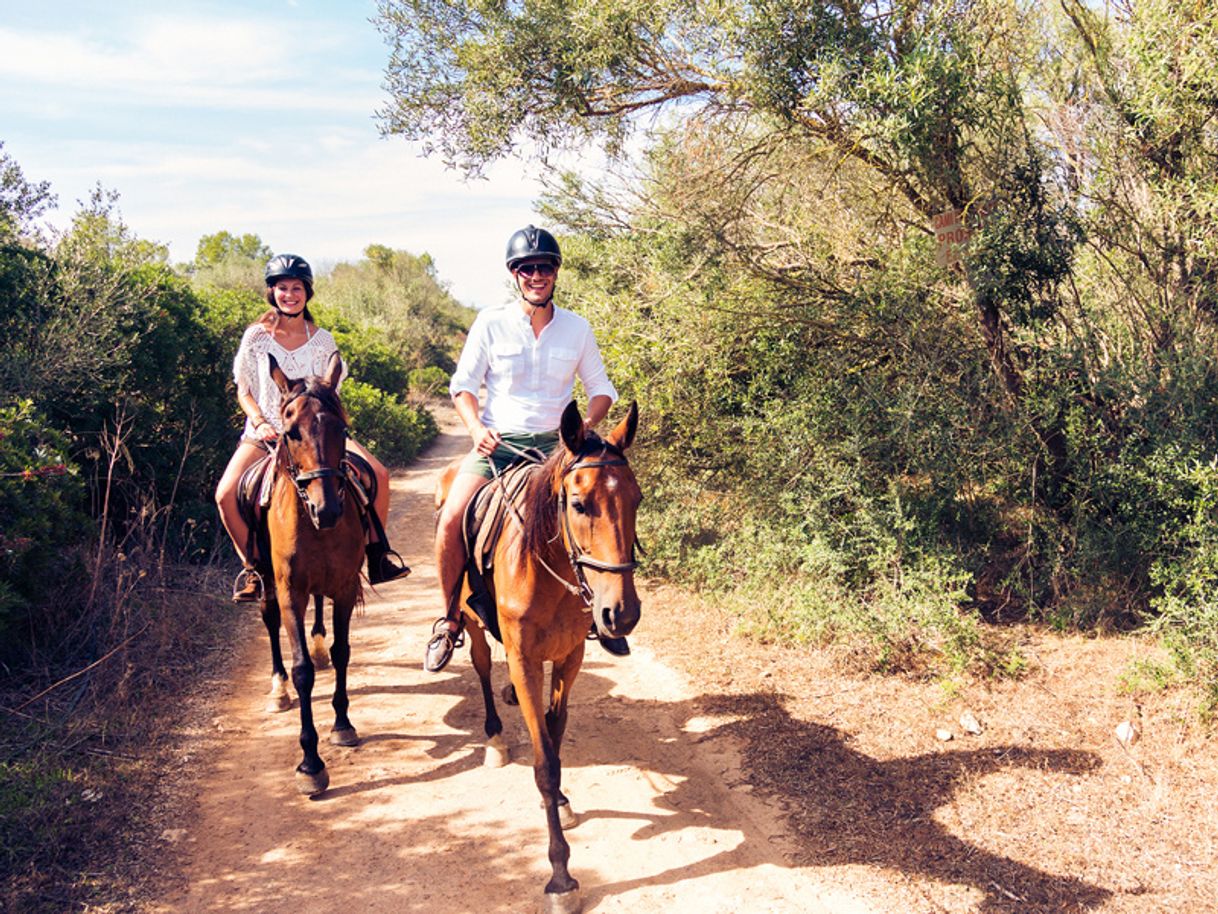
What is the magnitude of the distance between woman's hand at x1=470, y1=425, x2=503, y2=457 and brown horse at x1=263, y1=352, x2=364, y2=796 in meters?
0.99

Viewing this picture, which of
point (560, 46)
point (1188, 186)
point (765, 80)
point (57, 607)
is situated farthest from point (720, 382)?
point (57, 607)

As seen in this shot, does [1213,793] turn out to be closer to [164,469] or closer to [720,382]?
[720,382]

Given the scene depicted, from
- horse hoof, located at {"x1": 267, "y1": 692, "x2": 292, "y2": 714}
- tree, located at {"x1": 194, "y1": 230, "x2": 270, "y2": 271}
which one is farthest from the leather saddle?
tree, located at {"x1": 194, "y1": 230, "x2": 270, "y2": 271}

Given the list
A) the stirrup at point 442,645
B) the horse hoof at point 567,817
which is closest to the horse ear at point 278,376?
the stirrup at point 442,645

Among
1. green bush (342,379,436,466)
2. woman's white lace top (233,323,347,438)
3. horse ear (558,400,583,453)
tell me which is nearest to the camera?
horse ear (558,400,583,453)

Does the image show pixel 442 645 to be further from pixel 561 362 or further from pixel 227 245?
pixel 227 245

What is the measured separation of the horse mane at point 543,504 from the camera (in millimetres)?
4078

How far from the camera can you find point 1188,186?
6395mm

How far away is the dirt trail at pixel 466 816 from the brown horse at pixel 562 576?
377 mm

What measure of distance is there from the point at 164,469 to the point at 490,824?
700 centimetres

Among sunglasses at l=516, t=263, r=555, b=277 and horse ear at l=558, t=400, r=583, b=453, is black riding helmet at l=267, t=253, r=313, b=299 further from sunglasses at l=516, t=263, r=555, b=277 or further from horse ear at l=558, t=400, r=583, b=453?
horse ear at l=558, t=400, r=583, b=453

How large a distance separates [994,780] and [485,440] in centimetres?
383

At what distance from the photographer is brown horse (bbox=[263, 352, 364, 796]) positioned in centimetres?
509

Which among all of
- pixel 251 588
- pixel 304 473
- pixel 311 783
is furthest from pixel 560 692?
pixel 251 588
